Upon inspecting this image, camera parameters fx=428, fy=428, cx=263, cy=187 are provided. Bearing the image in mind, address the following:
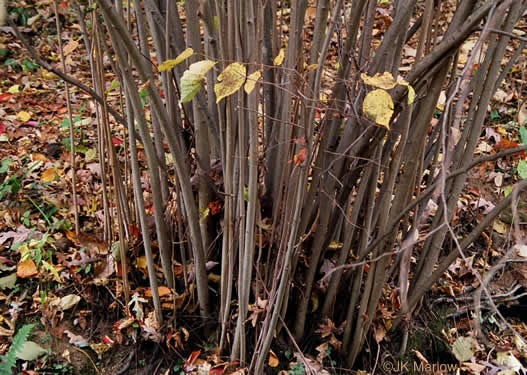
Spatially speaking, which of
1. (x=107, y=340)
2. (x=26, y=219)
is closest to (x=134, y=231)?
(x=107, y=340)

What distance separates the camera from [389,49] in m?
1.26

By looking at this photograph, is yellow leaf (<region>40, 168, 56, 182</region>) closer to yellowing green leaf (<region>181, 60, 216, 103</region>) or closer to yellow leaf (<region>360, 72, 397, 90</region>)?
yellowing green leaf (<region>181, 60, 216, 103</region>)

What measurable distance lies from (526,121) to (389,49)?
5.77 feet

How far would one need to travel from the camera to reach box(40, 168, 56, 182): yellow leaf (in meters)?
2.20

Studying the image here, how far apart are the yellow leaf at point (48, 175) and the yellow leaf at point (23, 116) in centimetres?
75

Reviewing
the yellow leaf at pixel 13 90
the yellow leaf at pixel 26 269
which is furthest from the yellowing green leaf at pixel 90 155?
the yellow leaf at pixel 13 90

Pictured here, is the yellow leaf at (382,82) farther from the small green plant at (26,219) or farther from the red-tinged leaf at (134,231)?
the small green plant at (26,219)

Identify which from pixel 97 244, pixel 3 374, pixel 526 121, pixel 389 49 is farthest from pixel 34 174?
pixel 526 121

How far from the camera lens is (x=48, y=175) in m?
2.22

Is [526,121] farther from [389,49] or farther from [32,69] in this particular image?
[32,69]

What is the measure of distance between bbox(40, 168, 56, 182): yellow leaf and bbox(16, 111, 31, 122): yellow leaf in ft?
2.45

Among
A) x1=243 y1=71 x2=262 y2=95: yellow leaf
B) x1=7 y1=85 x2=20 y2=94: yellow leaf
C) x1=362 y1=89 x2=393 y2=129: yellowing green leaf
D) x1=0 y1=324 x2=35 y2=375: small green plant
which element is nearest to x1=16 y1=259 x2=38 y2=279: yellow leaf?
x1=0 y1=324 x2=35 y2=375: small green plant

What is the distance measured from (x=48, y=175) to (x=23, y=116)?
2.70ft

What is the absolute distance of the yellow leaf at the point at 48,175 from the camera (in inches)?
86.7
